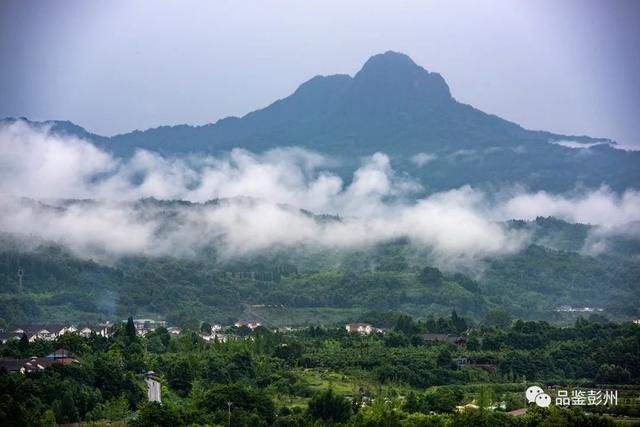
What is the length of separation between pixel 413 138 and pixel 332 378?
13230cm

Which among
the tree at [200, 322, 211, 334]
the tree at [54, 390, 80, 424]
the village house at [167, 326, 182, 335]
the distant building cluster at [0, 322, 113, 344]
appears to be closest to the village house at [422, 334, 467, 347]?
the tree at [200, 322, 211, 334]

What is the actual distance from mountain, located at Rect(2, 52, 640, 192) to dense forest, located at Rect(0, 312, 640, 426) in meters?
100

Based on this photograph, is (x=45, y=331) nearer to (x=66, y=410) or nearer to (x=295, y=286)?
(x=66, y=410)

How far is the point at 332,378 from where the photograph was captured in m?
46.2

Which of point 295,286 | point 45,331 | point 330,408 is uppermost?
point 295,286

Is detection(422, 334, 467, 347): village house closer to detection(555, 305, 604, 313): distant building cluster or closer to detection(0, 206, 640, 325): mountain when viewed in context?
detection(0, 206, 640, 325): mountain

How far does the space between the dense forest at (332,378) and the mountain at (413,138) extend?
100 metres

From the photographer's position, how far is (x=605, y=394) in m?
36.8

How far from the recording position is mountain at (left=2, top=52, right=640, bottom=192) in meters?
161

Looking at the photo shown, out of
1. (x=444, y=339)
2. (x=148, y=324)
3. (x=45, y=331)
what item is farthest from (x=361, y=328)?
(x=45, y=331)

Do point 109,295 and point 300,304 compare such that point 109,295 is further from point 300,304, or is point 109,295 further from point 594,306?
point 594,306

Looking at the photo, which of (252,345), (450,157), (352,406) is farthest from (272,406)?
(450,157)

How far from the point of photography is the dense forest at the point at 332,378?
34656 millimetres

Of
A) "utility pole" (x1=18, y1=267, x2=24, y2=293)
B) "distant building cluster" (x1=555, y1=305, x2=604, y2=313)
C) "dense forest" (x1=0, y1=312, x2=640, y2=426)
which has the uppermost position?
"utility pole" (x1=18, y1=267, x2=24, y2=293)
